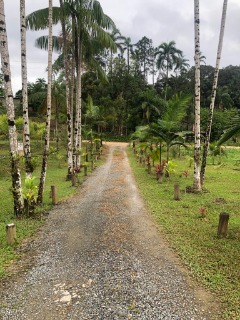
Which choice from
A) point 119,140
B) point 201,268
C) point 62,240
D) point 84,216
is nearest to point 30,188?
point 84,216

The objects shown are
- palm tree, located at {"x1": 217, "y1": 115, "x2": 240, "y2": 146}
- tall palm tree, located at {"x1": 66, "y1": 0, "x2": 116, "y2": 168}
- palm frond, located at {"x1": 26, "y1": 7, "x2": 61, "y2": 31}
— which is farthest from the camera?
tall palm tree, located at {"x1": 66, "y1": 0, "x2": 116, "y2": 168}

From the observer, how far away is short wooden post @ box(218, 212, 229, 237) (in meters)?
7.30

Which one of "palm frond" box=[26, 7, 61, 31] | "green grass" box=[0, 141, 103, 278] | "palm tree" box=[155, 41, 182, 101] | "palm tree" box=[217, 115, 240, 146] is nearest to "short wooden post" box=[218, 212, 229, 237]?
"palm tree" box=[217, 115, 240, 146]

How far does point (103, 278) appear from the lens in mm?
5547

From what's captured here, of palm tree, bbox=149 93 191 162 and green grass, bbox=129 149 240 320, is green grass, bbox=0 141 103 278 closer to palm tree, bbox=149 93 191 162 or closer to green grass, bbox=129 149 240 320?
green grass, bbox=129 149 240 320

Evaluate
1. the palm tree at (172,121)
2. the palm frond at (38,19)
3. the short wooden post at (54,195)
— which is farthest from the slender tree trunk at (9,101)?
the palm tree at (172,121)

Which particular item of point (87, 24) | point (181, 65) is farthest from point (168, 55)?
point (87, 24)

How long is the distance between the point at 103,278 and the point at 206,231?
12.1 ft

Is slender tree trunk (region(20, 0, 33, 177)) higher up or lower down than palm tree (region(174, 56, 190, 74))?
lower down

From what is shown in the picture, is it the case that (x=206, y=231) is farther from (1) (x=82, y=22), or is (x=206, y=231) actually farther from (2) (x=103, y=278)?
(1) (x=82, y=22)

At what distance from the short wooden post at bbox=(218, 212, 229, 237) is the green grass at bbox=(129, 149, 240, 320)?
0.17 metres

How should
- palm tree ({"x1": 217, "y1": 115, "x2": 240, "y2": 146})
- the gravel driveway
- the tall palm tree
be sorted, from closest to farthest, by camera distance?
the gravel driveway, palm tree ({"x1": 217, "y1": 115, "x2": 240, "y2": 146}), the tall palm tree

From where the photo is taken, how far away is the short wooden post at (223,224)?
7.30 meters

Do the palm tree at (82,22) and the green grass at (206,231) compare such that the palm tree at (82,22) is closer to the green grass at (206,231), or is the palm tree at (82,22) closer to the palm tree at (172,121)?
the palm tree at (172,121)
